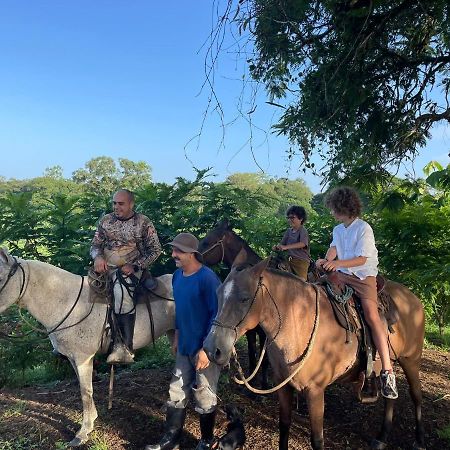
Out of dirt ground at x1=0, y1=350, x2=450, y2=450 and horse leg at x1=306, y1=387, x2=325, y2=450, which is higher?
horse leg at x1=306, y1=387, x2=325, y2=450

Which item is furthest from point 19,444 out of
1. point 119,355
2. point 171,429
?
point 171,429

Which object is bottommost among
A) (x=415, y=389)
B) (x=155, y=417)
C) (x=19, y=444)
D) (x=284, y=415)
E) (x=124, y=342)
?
(x=19, y=444)

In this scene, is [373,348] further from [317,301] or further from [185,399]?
[185,399]

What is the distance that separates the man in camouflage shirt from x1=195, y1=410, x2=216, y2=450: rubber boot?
47.3 inches

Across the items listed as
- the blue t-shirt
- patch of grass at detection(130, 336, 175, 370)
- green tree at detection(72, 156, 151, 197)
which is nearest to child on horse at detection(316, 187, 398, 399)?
the blue t-shirt

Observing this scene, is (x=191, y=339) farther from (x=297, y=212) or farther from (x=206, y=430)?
(x=297, y=212)

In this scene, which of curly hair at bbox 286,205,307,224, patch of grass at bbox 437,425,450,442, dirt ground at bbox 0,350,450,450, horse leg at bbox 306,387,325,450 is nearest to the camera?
horse leg at bbox 306,387,325,450

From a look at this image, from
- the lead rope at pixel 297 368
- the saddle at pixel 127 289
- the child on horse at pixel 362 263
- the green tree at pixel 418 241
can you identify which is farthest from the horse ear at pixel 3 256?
the green tree at pixel 418 241

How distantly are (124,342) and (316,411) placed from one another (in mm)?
2200

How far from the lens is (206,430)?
3973 millimetres

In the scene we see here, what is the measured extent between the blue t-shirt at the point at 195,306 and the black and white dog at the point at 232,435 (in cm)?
97

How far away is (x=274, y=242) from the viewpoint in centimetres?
783

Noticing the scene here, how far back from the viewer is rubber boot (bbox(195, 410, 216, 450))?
12.9ft

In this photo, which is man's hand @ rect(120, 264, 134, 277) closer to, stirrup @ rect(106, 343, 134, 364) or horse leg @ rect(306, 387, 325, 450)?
stirrup @ rect(106, 343, 134, 364)
